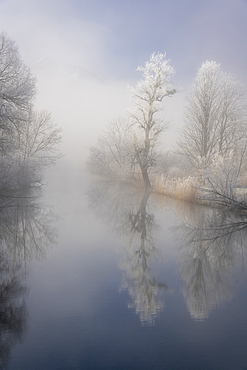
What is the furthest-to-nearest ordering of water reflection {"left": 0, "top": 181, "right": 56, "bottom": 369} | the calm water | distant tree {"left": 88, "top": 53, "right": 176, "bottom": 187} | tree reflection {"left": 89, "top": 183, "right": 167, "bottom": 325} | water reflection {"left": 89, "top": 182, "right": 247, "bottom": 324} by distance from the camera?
distant tree {"left": 88, "top": 53, "right": 176, "bottom": 187} < water reflection {"left": 89, "top": 182, "right": 247, "bottom": 324} < tree reflection {"left": 89, "top": 183, "right": 167, "bottom": 325} < water reflection {"left": 0, "top": 181, "right": 56, "bottom": 369} < the calm water

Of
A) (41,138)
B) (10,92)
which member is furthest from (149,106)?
(10,92)

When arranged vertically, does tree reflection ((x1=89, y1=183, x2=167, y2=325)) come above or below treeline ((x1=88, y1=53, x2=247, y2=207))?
below

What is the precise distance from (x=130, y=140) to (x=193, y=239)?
15.9m

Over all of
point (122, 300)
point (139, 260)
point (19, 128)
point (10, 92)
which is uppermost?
point (10, 92)

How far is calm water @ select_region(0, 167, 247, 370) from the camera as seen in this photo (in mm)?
2590

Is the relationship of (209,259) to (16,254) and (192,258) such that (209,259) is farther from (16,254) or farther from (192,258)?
(16,254)

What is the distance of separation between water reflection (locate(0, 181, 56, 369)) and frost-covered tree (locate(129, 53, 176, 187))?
1202 cm

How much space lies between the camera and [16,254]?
529 centimetres

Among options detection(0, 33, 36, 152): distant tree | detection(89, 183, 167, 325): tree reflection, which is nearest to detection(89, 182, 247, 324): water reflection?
detection(89, 183, 167, 325): tree reflection

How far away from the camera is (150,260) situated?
17.3ft

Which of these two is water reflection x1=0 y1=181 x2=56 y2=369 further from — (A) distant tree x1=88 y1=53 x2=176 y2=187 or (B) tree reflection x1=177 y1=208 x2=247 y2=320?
(A) distant tree x1=88 y1=53 x2=176 y2=187

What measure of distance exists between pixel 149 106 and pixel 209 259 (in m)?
17.5

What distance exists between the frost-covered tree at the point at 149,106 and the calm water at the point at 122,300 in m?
14.6

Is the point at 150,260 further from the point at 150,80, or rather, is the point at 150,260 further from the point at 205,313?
the point at 150,80
